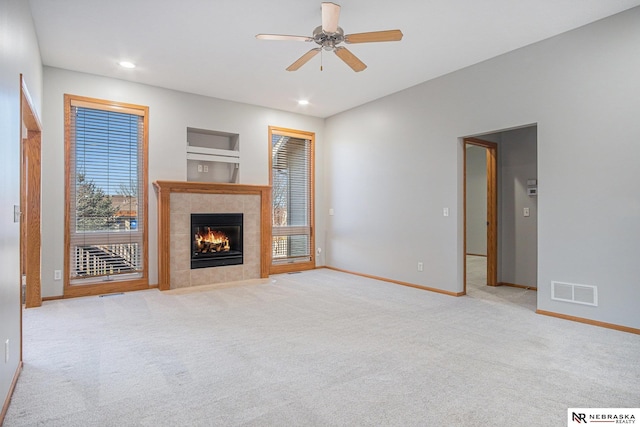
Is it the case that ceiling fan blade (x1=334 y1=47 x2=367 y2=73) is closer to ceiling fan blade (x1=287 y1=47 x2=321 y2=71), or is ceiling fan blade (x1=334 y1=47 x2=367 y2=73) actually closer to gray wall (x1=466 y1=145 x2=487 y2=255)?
ceiling fan blade (x1=287 y1=47 x2=321 y2=71)

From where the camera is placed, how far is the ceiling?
3.25 meters

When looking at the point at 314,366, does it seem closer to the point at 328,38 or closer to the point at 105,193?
the point at 328,38

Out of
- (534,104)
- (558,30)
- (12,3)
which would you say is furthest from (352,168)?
(12,3)

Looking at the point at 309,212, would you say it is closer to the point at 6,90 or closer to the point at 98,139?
the point at 98,139

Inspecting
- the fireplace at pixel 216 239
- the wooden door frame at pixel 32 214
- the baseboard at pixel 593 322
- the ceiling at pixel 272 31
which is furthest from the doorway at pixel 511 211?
the wooden door frame at pixel 32 214

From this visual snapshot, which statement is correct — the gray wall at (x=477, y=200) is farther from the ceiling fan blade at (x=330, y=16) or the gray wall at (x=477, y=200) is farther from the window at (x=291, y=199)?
the ceiling fan blade at (x=330, y=16)

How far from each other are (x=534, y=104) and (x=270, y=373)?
152 inches

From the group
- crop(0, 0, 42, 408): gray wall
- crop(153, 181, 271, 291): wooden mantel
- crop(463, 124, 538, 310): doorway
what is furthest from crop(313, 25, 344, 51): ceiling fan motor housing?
crop(153, 181, 271, 291): wooden mantel

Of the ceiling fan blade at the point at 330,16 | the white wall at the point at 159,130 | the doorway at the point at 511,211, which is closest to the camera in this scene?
the ceiling fan blade at the point at 330,16

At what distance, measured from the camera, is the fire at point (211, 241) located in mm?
5512

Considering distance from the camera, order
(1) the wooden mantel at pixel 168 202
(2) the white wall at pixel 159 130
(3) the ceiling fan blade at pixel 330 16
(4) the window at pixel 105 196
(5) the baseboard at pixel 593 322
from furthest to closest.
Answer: (1) the wooden mantel at pixel 168 202
(4) the window at pixel 105 196
(2) the white wall at pixel 159 130
(5) the baseboard at pixel 593 322
(3) the ceiling fan blade at pixel 330 16

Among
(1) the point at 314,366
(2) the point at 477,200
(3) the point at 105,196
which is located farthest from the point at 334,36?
(2) the point at 477,200

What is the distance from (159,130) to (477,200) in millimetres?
7212

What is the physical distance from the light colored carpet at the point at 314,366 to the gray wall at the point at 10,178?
32 centimetres
